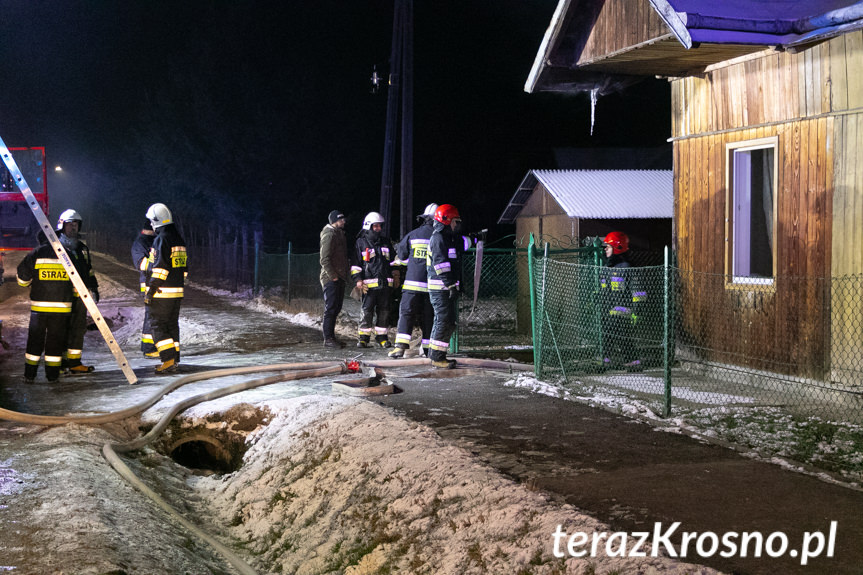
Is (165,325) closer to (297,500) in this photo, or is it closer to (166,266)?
(166,266)

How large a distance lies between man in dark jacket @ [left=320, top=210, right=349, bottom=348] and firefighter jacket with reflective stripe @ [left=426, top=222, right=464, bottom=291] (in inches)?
97.5

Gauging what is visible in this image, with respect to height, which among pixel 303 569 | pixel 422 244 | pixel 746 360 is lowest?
pixel 303 569

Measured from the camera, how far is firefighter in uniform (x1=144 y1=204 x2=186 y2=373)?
9297 millimetres

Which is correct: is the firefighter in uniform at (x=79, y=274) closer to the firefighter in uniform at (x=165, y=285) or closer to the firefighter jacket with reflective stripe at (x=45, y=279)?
the firefighter jacket with reflective stripe at (x=45, y=279)

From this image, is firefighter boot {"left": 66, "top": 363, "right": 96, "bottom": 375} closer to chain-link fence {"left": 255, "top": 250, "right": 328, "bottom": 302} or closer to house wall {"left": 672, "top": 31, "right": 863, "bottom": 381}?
chain-link fence {"left": 255, "top": 250, "right": 328, "bottom": 302}

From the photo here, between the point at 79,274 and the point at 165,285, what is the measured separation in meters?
1.08

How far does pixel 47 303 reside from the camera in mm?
9023

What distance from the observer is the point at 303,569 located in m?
5.00

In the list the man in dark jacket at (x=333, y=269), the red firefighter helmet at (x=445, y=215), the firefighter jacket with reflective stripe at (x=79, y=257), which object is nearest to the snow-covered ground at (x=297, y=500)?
the firefighter jacket with reflective stripe at (x=79, y=257)

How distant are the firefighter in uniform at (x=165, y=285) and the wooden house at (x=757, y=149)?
501 cm

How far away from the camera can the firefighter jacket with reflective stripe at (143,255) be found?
33.1 feet

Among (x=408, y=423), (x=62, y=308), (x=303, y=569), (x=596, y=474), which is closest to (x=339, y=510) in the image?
(x=303, y=569)

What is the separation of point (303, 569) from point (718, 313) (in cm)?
614

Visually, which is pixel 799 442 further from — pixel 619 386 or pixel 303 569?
pixel 303 569
